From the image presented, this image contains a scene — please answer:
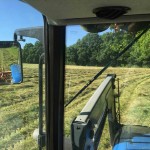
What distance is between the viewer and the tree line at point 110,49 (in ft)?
7.39

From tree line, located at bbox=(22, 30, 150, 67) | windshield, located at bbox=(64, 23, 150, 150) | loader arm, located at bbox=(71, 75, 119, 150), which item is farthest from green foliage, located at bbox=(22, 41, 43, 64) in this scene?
loader arm, located at bbox=(71, 75, 119, 150)

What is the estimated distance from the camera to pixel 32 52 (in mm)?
2496

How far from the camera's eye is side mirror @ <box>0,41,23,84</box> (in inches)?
94.5

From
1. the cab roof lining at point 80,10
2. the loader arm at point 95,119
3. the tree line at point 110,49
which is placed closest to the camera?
the cab roof lining at point 80,10

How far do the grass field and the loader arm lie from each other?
4 centimetres

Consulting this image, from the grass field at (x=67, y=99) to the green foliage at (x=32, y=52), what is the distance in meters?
0.04

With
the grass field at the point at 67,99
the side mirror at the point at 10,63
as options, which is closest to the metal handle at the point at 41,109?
the grass field at the point at 67,99

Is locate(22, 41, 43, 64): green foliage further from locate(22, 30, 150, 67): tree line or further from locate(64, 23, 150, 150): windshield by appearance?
locate(64, 23, 150, 150): windshield

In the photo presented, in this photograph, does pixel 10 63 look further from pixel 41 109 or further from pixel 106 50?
pixel 106 50

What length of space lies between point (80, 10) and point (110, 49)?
1.16ft

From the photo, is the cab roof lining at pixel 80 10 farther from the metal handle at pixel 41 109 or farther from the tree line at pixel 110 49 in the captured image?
the metal handle at pixel 41 109

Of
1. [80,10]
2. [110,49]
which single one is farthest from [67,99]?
[80,10]

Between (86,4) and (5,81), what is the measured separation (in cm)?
79

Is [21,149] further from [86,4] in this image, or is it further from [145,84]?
[86,4]
